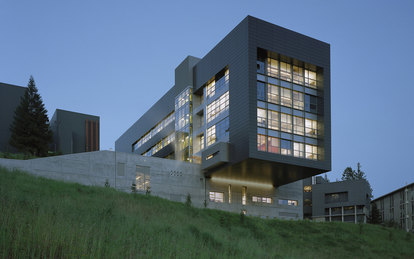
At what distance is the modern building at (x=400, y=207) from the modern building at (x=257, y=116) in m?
40.5

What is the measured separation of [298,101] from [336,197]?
5208cm

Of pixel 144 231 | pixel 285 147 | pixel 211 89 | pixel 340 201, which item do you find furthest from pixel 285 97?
pixel 340 201

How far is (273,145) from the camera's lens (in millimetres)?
47438

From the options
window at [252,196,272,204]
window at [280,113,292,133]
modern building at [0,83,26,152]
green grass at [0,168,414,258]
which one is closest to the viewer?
green grass at [0,168,414,258]

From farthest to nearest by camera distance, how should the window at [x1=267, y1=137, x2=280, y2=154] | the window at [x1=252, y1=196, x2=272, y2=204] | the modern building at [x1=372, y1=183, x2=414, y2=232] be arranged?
the modern building at [x1=372, y1=183, x2=414, y2=232]
the window at [x1=252, y1=196, x2=272, y2=204]
the window at [x1=267, y1=137, x2=280, y2=154]

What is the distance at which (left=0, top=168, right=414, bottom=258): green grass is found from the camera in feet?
36.1

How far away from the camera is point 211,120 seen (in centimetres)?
5347

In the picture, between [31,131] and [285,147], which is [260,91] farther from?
[31,131]

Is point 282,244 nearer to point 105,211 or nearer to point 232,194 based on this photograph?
point 105,211

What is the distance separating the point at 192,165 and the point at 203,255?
39.9m

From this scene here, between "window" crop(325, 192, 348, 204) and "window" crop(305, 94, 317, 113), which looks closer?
"window" crop(305, 94, 317, 113)

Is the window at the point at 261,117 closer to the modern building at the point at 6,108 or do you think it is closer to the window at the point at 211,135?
the window at the point at 211,135

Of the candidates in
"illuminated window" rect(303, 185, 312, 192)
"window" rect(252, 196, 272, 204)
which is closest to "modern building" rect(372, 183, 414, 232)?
"illuminated window" rect(303, 185, 312, 192)

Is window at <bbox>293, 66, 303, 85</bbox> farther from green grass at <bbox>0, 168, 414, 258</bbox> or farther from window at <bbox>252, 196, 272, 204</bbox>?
green grass at <bbox>0, 168, 414, 258</bbox>
